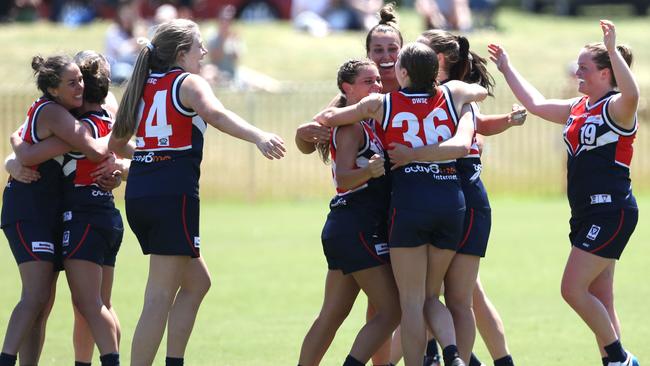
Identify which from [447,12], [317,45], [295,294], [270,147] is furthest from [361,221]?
[317,45]

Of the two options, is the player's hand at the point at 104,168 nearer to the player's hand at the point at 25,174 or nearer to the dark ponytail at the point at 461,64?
the player's hand at the point at 25,174

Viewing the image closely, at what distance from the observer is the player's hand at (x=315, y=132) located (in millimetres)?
6703

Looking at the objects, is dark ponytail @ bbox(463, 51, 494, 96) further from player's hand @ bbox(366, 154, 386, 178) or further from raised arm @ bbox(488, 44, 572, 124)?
player's hand @ bbox(366, 154, 386, 178)

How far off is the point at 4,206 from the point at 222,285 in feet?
13.9

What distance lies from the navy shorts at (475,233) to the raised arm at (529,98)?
1.06m

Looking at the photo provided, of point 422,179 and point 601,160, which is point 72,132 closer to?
point 422,179

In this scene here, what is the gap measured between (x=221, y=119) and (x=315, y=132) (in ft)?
2.17

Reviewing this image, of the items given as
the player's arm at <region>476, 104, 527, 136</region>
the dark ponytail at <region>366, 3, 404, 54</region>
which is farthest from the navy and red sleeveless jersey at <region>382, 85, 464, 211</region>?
the dark ponytail at <region>366, 3, 404, 54</region>

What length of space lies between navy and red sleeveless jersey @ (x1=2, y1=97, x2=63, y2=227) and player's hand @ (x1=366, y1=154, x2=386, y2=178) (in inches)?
80.9

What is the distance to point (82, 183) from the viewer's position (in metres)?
7.01

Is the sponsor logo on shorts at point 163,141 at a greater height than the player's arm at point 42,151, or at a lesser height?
greater

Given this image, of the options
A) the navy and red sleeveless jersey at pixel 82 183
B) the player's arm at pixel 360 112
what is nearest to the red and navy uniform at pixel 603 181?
the player's arm at pixel 360 112

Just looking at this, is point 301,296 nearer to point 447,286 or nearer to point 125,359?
point 125,359

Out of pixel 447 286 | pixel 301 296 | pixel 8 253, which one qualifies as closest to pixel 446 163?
pixel 447 286
